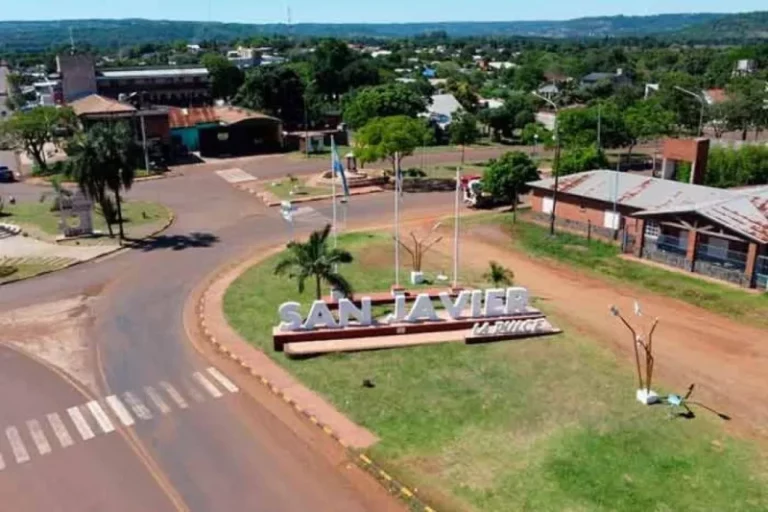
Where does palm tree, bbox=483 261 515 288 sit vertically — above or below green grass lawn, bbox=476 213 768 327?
above

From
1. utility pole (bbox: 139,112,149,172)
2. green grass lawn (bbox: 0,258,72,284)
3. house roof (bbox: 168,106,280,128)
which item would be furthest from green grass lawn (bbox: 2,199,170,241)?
house roof (bbox: 168,106,280,128)

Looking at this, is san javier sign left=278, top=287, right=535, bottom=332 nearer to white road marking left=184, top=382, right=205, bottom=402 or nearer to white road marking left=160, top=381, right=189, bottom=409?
white road marking left=184, top=382, right=205, bottom=402

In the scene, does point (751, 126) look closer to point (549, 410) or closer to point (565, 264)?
point (565, 264)

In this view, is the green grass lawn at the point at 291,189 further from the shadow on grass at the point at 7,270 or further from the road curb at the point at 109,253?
the shadow on grass at the point at 7,270

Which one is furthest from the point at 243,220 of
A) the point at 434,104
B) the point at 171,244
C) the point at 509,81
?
the point at 509,81

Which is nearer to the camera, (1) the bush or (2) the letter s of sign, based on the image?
(2) the letter s of sign

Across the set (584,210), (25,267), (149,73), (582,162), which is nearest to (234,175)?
(25,267)

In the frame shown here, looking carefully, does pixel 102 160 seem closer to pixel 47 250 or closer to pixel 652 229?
pixel 47 250
